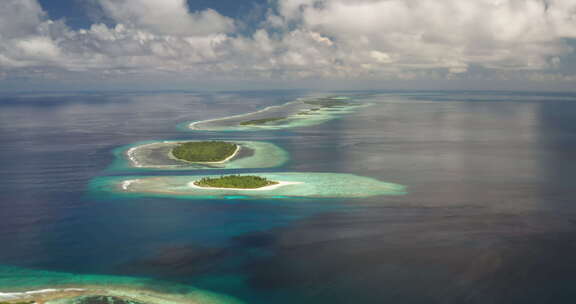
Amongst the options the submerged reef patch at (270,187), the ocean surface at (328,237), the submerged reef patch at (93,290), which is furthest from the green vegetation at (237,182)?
the submerged reef patch at (93,290)

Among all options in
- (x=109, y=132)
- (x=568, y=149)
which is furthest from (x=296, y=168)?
(x=109, y=132)

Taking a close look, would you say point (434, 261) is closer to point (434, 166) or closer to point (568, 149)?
point (434, 166)

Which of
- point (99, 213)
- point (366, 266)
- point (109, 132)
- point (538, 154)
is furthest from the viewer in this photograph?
point (109, 132)

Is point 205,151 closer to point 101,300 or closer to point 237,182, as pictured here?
point 237,182

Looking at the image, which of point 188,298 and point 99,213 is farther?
point 99,213

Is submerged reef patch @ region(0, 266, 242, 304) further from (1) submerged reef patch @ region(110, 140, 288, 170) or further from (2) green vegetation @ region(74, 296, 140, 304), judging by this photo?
(1) submerged reef patch @ region(110, 140, 288, 170)

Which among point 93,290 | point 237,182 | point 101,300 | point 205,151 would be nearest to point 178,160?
point 205,151

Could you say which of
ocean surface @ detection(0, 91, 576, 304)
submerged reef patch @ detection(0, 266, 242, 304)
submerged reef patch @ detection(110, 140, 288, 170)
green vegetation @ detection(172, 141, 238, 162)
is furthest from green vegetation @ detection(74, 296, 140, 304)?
green vegetation @ detection(172, 141, 238, 162)
